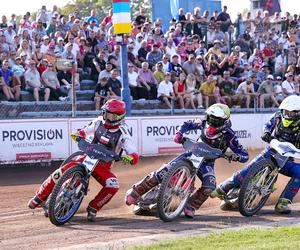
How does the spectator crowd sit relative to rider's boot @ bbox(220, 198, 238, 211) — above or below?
above

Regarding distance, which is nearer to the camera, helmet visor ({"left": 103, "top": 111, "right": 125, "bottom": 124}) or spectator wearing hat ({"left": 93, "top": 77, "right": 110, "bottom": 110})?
helmet visor ({"left": 103, "top": 111, "right": 125, "bottom": 124})

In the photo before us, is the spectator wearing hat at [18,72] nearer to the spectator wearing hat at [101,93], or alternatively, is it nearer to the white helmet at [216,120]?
the spectator wearing hat at [101,93]

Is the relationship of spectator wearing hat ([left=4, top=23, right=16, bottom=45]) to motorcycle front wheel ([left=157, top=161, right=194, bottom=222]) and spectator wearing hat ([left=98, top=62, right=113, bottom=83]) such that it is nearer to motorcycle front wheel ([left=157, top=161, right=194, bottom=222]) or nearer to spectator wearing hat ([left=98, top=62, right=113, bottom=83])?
spectator wearing hat ([left=98, top=62, right=113, bottom=83])

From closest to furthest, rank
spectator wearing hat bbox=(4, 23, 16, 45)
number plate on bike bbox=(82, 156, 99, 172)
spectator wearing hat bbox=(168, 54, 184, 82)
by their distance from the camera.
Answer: number plate on bike bbox=(82, 156, 99, 172) < spectator wearing hat bbox=(4, 23, 16, 45) < spectator wearing hat bbox=(168, 54, 184, 82)

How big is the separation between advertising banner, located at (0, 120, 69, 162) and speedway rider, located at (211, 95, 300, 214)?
7297 mm

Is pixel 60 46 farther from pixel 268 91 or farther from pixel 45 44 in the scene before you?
pixel 268 91

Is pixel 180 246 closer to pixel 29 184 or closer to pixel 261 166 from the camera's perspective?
pixel 261 166

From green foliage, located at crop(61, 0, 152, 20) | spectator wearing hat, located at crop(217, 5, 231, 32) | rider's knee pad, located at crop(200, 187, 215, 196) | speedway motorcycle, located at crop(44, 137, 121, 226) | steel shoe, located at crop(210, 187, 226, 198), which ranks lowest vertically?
steel shoe, located at crop(210, 187, 226, 198)

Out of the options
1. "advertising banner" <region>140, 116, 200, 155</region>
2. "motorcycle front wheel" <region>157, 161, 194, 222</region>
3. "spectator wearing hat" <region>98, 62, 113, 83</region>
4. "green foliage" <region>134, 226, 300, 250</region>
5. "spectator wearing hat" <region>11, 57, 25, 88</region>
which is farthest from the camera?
"spectator wearing hat" <region>98, 62, 113, 83</region>

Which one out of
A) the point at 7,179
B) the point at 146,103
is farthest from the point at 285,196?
the point at 146,103

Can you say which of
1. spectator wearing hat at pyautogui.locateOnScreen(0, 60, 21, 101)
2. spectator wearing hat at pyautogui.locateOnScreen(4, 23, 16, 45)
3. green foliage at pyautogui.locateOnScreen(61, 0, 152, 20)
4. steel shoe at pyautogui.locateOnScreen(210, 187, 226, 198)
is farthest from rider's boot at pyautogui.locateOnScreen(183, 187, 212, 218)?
green foliage at pyautogui.locateOnScreen(61, 0, 152, 20)

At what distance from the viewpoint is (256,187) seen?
1102cm

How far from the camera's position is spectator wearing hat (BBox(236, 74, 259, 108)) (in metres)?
23.8

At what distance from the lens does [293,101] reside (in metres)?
11.4
